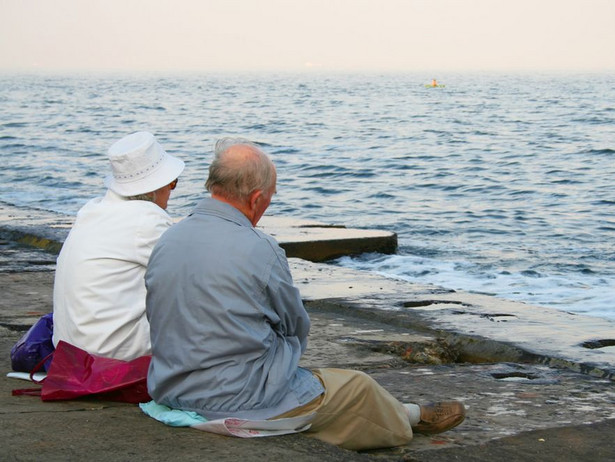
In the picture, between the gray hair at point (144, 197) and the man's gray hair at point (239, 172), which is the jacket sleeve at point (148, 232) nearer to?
the gray hair at point (144, 197)

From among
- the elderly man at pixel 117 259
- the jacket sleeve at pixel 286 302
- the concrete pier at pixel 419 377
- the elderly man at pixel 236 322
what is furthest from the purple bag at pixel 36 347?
the jacket sleeve at pixel 286 302

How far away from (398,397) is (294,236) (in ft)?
18.6

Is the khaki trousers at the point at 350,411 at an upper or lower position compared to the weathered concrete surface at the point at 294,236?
upper

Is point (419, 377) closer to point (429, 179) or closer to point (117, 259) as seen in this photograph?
point (117, 259)

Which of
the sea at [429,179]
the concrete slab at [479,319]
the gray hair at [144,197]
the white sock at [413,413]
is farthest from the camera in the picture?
the sea at [429,179]

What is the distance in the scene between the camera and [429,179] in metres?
22.2

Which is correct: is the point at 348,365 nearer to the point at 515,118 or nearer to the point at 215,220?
the point at 215,220

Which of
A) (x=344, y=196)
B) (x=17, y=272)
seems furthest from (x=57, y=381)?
(x=344, y=196)

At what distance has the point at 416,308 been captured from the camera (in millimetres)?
6570

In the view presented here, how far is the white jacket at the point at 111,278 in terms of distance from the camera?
3.88 metres

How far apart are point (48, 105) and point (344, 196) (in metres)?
40.4

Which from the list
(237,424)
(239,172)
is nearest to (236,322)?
(237,424)

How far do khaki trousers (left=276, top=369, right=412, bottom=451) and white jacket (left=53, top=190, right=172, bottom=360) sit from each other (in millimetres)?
791

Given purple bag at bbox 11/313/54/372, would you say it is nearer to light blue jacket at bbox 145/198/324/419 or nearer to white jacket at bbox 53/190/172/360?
white jacket at bbox 53/190/172/360
